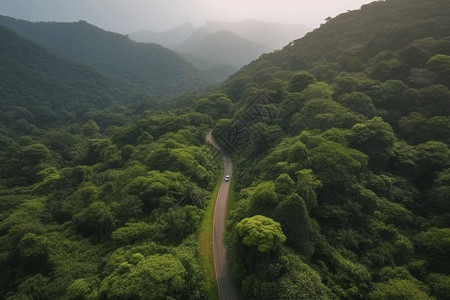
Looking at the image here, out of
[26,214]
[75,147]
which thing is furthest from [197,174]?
[75,147]

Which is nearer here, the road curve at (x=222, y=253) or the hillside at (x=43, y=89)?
the road curve at (x=222, y=253)

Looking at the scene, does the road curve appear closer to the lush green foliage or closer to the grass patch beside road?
the grass patch beside road

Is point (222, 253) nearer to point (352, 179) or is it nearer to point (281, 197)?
point (281, 197)

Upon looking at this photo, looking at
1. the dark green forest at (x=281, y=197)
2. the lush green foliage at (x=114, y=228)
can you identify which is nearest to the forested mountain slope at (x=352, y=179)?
the dark green forest at (x=281, y=197)

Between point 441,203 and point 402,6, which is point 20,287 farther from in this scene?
point 402,6

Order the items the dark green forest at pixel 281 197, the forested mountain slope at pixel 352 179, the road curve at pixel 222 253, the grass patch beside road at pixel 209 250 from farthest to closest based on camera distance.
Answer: the grass patch beside road at pixel 209 250, the road curve at pixel 222 253, the dark green forest at pixel 281 197, the forested mountain slope at pixel 352 179

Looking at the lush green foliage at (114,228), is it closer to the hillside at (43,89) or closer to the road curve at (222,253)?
the road curve at (222,253)

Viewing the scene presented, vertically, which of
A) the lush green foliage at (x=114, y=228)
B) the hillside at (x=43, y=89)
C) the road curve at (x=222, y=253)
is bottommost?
the road curve at (x=222, y=253)
